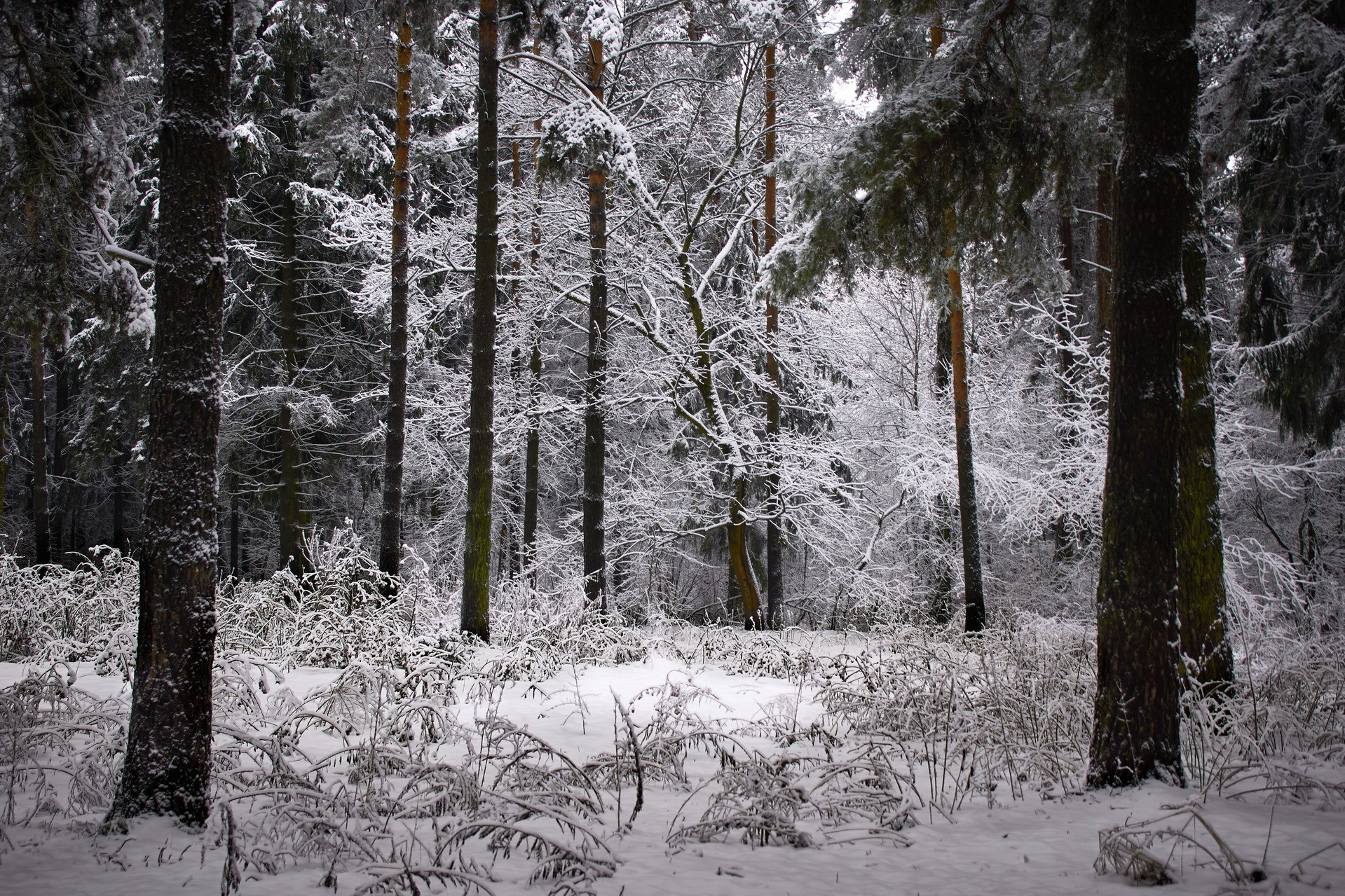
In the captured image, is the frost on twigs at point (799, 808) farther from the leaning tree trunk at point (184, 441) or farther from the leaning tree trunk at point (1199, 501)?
the leaning tree trunk at point (1199, 501)

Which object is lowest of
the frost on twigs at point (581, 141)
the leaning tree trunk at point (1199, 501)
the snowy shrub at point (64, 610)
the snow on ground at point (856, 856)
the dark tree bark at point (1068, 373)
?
the snow on ground at point (856, 856)

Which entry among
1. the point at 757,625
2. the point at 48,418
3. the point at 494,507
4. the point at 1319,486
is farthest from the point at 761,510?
the point at 48,418

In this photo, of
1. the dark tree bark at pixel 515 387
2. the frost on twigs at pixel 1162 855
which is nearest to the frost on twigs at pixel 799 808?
the frost on twigs at pixel 1162 855

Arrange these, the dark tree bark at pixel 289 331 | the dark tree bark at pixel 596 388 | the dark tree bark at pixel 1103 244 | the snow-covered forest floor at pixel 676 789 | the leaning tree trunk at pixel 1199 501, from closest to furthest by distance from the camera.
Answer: the snow-covered forest floor at pixel 676 789
the leaning tree trunk at pixel 1199 501
the dark tree bark at pixel 596 388
the dark tree bark at pixel 1103 244
the dark tree bark at pixel 289 331

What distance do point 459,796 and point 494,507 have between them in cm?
1543

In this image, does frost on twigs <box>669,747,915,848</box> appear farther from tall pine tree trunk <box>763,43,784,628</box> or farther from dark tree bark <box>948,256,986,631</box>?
tall pine tree trunk <box>763,43,784,628</box>

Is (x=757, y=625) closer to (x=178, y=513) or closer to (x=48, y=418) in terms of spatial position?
(x=178, y=513)

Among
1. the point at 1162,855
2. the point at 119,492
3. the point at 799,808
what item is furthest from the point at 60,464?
the point at 1162,855

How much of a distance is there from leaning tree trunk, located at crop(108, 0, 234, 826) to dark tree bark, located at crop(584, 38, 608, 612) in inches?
317

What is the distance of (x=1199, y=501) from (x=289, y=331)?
1567cm

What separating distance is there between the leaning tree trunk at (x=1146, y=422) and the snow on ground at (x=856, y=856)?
0.37 m

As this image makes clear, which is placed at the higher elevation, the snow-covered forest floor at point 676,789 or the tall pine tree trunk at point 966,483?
the tall pine tree trunk at point 966,483

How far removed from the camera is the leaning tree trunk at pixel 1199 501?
570 centimetres

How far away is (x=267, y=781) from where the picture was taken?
3967 millimetres
